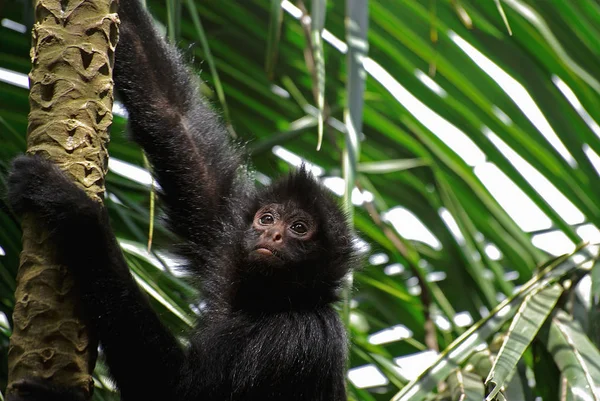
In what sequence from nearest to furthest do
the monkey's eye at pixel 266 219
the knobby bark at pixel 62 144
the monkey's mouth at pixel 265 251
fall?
the knobby bark at pixel 62 144 → the monkey's mouth at pixel 265 251 → the monkey's eye at pixel 266 219

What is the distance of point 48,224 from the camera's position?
321cm

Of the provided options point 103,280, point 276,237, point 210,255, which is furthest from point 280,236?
point 103,280

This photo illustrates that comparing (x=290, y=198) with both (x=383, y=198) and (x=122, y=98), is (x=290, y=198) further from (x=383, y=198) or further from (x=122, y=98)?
(x=122, y=98)

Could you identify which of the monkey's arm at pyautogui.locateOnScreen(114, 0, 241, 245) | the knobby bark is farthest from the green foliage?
the knobby bark

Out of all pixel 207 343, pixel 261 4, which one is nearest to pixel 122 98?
pixel 261 4

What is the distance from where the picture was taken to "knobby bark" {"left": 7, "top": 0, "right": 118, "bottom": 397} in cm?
275

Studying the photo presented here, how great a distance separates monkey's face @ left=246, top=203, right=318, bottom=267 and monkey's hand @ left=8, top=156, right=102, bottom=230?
1.32 meters

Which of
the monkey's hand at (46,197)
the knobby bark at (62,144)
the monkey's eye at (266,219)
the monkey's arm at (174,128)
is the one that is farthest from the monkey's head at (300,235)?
the knobby bark at (62,144)

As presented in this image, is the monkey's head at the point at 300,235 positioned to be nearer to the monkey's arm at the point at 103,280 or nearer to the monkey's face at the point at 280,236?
the monkey's face at the point at 280,236

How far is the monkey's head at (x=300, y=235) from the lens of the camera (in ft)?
Answer: 14.9

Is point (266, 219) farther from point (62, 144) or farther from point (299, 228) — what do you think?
point (62, 144)

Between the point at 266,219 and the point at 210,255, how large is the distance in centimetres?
38

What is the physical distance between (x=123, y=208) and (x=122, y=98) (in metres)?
0.52

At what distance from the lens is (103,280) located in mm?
3443
